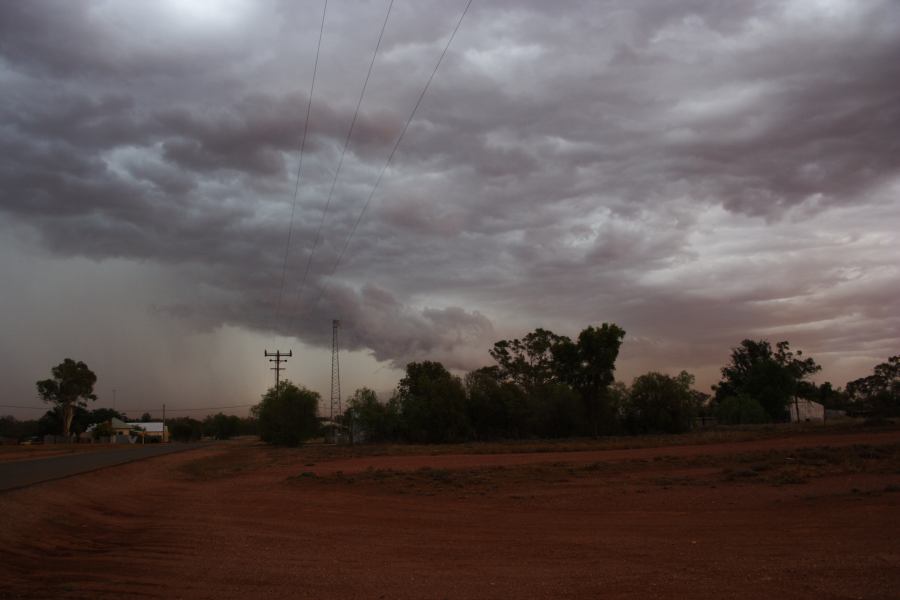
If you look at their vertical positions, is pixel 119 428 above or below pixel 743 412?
above

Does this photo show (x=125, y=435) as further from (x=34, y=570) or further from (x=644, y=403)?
(x=34, y=570)

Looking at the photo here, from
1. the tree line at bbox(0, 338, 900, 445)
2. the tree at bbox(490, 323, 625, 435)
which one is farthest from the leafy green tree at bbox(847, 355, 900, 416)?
the tree at bbox(490, 323, 625, 435)

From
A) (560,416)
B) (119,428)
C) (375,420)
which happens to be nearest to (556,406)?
(560,416)

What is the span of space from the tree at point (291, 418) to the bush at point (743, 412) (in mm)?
63616

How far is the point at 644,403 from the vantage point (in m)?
89.4

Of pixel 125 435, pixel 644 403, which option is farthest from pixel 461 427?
pixel 125 435

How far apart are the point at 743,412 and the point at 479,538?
342 ft

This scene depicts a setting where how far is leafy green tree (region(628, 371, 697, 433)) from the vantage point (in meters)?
87.4

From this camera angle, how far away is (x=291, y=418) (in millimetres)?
87812

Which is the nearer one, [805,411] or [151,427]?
[805,411]

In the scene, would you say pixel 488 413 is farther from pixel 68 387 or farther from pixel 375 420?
pixel 68 387

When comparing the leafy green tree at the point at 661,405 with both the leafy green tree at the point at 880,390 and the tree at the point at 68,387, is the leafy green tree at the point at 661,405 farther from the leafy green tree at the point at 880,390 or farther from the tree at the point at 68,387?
the tree at the point at 68,387

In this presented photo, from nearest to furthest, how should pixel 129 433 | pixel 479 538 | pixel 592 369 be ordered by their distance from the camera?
1. pixel 479 538
2. pixel 592 369
3. pixel 129 433

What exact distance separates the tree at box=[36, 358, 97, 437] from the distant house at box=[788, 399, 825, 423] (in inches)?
4970
